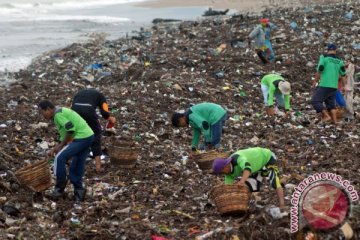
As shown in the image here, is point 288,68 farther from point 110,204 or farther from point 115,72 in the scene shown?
point 110,204

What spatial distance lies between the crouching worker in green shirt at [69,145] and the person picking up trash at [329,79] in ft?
16.1

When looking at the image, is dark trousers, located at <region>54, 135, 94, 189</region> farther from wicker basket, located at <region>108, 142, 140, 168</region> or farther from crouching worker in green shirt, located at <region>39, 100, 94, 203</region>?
wicker basket, located at <region>108, 142, 140, 168</region>

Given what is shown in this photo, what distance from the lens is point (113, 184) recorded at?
7941 mm

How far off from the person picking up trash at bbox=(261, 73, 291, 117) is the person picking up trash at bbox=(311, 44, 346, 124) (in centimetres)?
66

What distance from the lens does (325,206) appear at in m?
5.41

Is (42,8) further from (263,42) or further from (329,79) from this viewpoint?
(329,79)

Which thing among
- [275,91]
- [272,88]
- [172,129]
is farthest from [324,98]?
[172,129]

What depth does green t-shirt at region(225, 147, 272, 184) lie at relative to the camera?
20.2 feet

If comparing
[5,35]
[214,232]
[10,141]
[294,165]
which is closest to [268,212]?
[214,232]

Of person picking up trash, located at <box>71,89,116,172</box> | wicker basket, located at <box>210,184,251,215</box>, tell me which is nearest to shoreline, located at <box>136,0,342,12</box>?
person picking up trash, located at <box>71,89,116,172</box>

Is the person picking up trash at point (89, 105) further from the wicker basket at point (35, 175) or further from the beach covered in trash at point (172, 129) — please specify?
the wicker basket at point (35, 175)

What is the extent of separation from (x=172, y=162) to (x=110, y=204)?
204 cm

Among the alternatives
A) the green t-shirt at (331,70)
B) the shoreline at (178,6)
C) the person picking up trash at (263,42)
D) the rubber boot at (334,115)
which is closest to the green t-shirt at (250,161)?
the green t-shirt at (331,70)

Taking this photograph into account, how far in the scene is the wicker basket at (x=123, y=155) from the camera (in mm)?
8391
